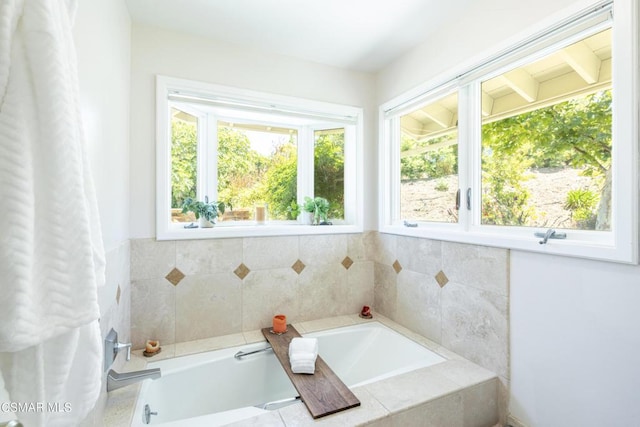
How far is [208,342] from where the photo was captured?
1834 mm

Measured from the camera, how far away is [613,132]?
1.05 m

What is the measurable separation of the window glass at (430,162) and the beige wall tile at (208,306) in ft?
4.63

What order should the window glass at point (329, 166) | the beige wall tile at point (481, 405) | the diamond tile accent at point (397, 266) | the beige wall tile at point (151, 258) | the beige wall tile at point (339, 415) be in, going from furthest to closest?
1. the window glass at point (329, 166)
2. the diamond tile accent at point (397, 266)
3. the beige wall tile at point (151, 258)
4. the beige wall tile at point (481, 405)
5. the beige wall tile at point (339, 415)

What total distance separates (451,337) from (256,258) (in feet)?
4.41

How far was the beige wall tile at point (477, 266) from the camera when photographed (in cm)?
142

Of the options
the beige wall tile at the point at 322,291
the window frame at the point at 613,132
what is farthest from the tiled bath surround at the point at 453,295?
the beige wall tile at the point at 322,291

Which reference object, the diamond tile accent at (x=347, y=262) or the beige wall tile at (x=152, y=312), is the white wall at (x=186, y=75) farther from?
the diamond tile accent at (x=347, y=262)

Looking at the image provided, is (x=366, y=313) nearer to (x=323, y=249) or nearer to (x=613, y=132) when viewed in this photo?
(x=323, y=249)

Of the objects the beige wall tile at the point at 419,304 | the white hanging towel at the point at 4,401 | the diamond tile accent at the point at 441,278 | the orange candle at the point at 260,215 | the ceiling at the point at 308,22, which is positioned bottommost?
the beige wall tile at the point at 419,304

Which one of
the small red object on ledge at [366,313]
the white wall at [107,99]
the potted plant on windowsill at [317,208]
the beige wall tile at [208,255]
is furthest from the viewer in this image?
the potted plant on windowsill at [317,208]

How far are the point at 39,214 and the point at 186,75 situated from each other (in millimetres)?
1708

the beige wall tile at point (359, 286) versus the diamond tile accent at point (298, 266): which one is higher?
the diamond tile accent at point (298, 266)

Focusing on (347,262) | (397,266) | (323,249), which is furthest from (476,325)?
(323,249)

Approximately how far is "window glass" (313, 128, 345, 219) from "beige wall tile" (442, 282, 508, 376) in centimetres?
119
